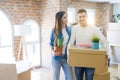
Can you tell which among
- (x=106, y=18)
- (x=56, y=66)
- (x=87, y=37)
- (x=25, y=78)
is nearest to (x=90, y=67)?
(x=87, y=37)

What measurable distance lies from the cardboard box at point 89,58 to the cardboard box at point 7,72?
0.93m

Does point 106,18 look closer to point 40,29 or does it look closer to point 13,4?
point 40,29

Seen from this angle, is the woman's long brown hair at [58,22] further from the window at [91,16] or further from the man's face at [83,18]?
the window at [91,16]

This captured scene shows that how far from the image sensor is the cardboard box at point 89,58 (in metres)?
2.63

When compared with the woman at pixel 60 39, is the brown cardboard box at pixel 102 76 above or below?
below

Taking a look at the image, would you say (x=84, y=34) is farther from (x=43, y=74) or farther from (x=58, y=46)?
(x=43, y=74)

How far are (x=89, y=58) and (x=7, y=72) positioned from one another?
1.11 meters

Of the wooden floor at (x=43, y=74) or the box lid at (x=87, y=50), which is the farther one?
the wooden floor at (x=43, y=74)

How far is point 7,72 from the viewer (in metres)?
2.02

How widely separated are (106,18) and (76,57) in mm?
5245

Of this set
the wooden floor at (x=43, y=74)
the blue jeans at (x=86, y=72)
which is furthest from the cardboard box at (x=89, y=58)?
the wooden floor at (x=43, y=74)

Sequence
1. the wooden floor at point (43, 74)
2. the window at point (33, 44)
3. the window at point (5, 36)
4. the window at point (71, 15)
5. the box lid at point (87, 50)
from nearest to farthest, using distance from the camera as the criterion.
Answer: the box lid at point (87, 50), the wooden floor at point (43, 74), the window at point (5, 36), the window at point (33, 44), the window at point (71, 15)

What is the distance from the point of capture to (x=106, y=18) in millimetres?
7637

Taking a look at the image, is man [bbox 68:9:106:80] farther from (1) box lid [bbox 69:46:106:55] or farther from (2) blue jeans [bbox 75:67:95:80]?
(1) box lid [bbox 69:46:106:55]
